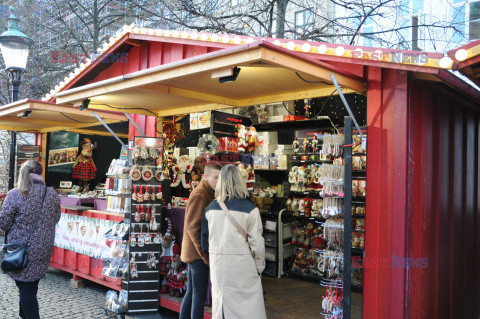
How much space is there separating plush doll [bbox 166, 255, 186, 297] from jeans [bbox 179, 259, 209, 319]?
127 centimetres

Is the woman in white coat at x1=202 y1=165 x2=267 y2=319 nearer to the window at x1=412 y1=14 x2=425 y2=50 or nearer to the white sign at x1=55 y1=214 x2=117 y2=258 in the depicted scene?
the white sign at x1=55 y1=214 x2=117 y2=258

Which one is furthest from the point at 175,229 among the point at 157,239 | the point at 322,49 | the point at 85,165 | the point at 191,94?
the point at 85,165

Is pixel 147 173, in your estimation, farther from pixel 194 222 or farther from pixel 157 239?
pixel 194 222

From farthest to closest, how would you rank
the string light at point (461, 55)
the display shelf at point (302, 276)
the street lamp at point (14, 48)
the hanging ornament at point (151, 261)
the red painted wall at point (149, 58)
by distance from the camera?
the street lamp at point (14, 48) < the display shelf at point (302, 276) < the red painted wall at point (149, 58) < the hanging ornament at point (151, 261) < the string light at point (461, 55)

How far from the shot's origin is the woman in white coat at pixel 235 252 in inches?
156

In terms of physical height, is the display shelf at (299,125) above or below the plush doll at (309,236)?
above

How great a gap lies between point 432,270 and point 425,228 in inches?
21.5

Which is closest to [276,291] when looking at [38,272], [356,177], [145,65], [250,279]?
[356,177]

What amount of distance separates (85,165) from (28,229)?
7.21 m

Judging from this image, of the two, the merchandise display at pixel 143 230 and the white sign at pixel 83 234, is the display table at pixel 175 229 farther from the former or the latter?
the white sign at pixel 83 234

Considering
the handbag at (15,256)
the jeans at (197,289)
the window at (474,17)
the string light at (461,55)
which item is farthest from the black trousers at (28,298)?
the window at (474,17)

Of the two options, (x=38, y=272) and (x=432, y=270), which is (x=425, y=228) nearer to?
(x=432, y=270)

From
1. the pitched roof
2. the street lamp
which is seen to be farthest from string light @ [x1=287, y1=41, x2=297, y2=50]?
the street lamp

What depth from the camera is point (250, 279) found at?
4000 mm
